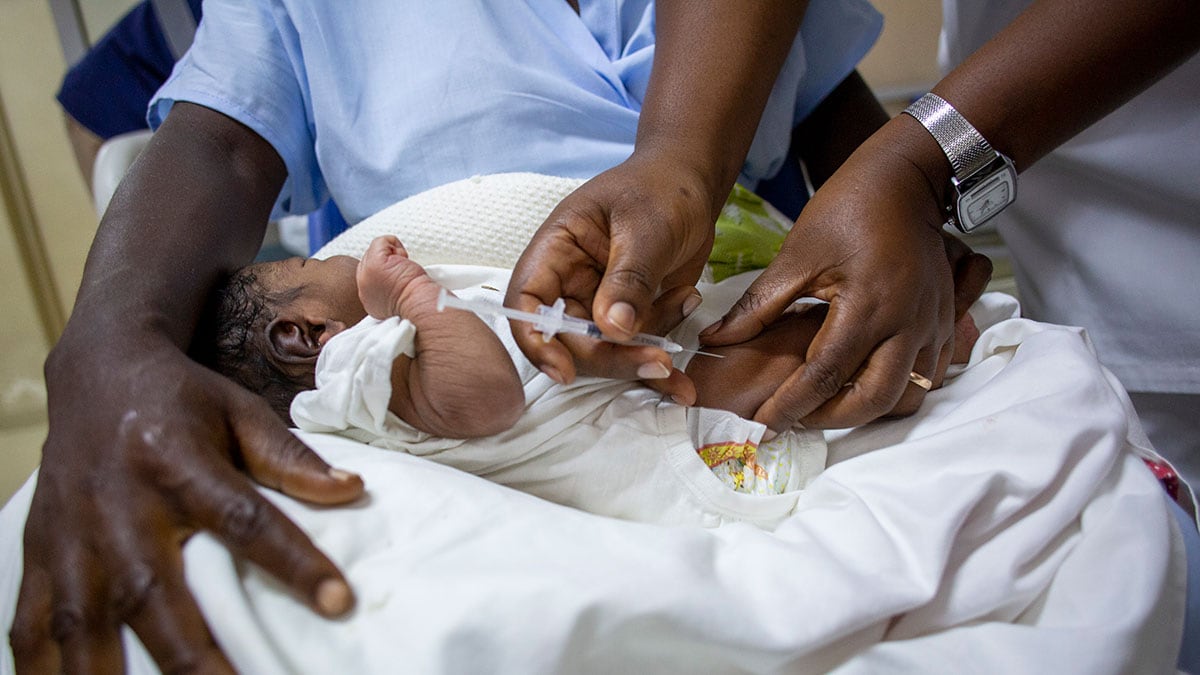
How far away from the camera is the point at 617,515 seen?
78 centimetres

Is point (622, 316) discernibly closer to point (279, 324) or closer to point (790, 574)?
point (790, 574)

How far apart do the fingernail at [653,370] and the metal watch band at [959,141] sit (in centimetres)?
42

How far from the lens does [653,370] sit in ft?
2.37

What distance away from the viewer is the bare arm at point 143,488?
1.84 feet

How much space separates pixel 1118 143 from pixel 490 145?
2.74 feet

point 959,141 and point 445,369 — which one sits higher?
point 959,141

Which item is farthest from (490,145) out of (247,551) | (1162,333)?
(1162,333)

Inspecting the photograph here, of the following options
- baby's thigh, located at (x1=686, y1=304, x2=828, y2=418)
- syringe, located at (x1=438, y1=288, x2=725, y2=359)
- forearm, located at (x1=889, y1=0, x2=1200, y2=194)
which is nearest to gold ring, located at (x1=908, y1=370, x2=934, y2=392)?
baby's thigh, located at (x1=686, y1=304, x2=828, y2=418)

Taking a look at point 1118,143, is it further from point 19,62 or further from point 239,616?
point 19,62

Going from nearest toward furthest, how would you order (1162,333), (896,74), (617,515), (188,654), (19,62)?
1. (188,654)
2. (617,515)
3. (1162,333)
4. (896,74)
5. (19,62)

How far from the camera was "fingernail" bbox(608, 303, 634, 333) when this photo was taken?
66 centimetres

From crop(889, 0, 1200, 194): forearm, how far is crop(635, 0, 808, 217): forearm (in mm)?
198

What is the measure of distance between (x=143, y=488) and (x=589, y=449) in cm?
40

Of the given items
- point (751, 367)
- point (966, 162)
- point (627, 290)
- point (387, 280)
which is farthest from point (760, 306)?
point (387, 280)
